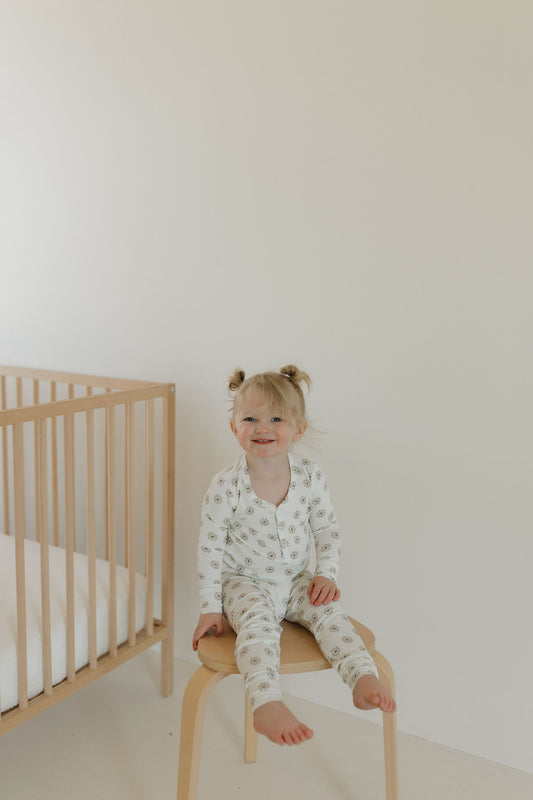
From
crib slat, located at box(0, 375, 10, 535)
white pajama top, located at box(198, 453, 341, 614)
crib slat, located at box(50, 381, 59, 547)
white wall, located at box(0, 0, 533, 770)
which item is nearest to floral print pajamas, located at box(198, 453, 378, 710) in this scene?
white pajama top, located at box(198, 453, 341, 614)

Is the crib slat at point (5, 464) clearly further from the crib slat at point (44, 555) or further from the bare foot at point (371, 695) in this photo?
the bare foot at point (371, 695)

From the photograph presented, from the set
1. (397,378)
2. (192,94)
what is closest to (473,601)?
→ (397,378)

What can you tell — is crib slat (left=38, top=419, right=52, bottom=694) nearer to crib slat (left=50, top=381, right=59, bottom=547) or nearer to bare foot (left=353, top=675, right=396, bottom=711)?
crib slat (left=50, top=381, right=59, bottom=547)

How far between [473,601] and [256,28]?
1.50 meters

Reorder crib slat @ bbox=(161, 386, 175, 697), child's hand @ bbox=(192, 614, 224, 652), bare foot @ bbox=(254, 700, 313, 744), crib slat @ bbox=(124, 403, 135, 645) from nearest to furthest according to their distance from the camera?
1. bare foot @ bbox=(254, 700, 313, 744)
2. child's hand @ bbox=(192, 614, 224, 652)
3. crib slat @ bbox=(124, 403, 135, 645)
4. crib slat @ bbox=(161, 386, 175, 697)

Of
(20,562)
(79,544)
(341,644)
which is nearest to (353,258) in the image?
(341,644)

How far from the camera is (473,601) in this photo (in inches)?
68.7

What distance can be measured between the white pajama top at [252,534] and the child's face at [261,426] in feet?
0.30

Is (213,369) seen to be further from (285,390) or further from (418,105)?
(418,105)

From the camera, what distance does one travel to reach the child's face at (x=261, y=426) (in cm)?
149

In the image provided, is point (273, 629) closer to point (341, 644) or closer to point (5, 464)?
point (341, 644)

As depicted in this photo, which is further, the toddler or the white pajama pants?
the toddler

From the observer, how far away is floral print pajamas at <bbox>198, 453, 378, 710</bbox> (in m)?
1.48

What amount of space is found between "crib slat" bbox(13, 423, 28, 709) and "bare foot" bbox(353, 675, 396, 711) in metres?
0.69
